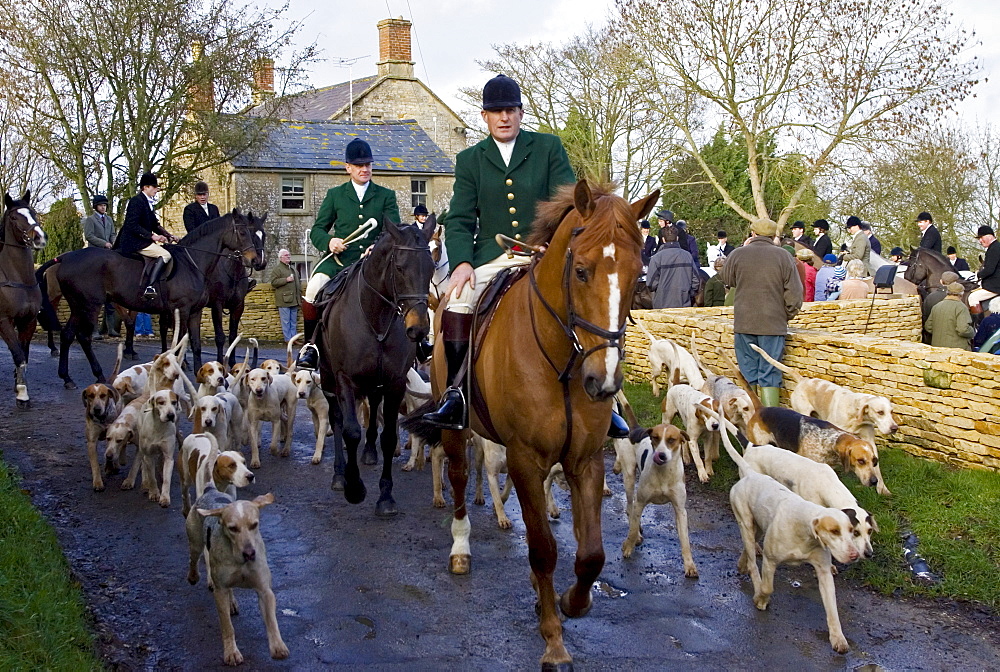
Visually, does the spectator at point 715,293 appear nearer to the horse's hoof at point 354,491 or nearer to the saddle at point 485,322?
the horse's hoof at point 354,491

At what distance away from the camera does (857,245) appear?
16.0 metres

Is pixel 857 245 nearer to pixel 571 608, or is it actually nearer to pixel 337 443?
pixel 337 443

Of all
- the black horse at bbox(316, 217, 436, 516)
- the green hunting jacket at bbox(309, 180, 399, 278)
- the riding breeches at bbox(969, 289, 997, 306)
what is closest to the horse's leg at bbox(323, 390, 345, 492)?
the black horse at bbox(316, 217, 436, 516)

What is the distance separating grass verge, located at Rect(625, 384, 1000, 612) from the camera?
5613 millimetres

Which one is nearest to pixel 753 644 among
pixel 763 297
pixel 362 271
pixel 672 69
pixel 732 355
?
pixel 362 271

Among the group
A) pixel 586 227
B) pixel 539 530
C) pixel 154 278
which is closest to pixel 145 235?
pixel 154 278

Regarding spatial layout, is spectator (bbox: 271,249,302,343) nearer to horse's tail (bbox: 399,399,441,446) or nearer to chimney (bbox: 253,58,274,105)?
chimney (bbox: 253,58,274,105)

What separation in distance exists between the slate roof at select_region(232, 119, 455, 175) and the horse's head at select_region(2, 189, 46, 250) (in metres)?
21.7

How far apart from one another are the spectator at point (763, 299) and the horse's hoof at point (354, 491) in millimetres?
4515

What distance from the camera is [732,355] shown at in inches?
448

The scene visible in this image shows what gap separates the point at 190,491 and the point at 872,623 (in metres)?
4.79

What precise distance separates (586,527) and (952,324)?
29.9ft

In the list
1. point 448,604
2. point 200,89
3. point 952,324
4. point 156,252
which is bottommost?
point 448,604

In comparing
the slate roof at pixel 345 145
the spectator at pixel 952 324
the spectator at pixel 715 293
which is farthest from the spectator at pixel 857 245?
the slate roof at pixel 345 145
